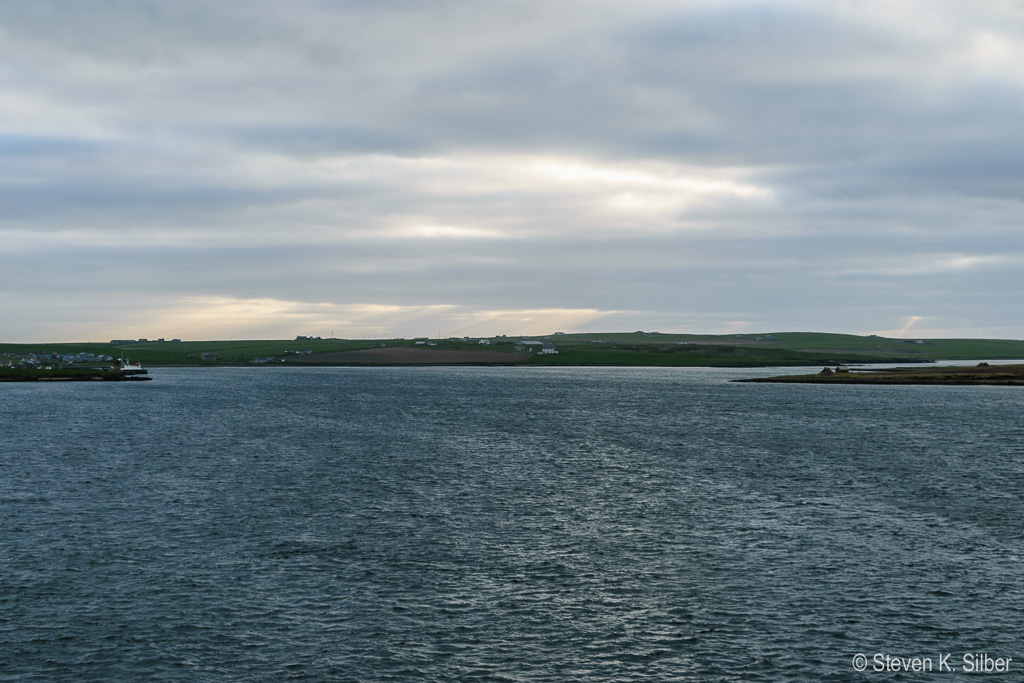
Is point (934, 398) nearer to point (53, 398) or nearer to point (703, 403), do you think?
point (703, 403)

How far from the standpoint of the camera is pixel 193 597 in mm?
33625

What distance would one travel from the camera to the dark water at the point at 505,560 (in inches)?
1095

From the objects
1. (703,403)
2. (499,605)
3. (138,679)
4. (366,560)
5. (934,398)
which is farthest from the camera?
(934,398)

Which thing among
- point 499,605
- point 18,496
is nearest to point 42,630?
point 499,605

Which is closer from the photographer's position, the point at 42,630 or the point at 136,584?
the point at 42,630

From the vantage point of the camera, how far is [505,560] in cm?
3988

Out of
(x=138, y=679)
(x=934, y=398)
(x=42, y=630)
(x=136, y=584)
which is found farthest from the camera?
(x=934, y=398)

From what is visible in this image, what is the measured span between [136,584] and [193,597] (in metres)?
3.59

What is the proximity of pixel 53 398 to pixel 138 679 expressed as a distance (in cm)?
17880

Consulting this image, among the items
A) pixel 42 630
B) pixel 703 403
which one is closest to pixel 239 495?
pixel 42 630

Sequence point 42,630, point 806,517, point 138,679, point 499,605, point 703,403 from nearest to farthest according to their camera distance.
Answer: point 138,679 < point 42,630 < point 499,605 < point 806,517 < point 703,403

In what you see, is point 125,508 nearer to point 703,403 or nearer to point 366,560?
point 366,560

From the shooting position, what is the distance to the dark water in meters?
27.8

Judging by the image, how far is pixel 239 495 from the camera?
190 ft
